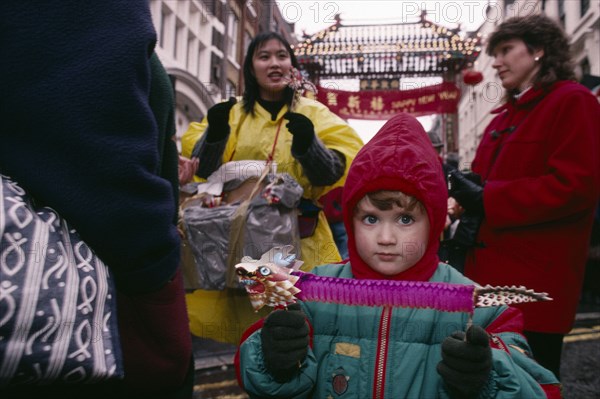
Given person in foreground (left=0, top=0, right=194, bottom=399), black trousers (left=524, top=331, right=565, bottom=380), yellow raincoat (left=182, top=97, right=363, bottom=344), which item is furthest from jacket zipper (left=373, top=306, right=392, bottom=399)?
black trousers (left=524, top=331, right=565, bottom=380)

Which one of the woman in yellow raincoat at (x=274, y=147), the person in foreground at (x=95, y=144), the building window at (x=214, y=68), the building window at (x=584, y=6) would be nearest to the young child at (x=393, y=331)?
the person in foreground at (x=95, y=144)

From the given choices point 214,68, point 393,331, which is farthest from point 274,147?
point 214,68

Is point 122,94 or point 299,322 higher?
point 122,94

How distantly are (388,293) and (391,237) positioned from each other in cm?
22

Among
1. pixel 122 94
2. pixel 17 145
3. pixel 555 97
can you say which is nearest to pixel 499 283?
pixel 555 97

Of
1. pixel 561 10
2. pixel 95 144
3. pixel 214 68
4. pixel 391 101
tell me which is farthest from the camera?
pixel 214 68

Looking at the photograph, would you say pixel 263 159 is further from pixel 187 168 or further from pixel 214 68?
pixel 214 68

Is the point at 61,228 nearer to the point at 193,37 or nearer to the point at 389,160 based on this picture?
the point at 389,160

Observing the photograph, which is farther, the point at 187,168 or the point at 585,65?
the point at 585,65

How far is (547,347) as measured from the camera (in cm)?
181

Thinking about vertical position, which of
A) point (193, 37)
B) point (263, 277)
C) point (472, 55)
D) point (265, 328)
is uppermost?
point (193, 37)

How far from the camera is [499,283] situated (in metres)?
1.82

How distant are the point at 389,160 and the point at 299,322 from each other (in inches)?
21.2

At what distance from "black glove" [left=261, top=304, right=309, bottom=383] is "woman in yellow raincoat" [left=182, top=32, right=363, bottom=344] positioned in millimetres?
891
